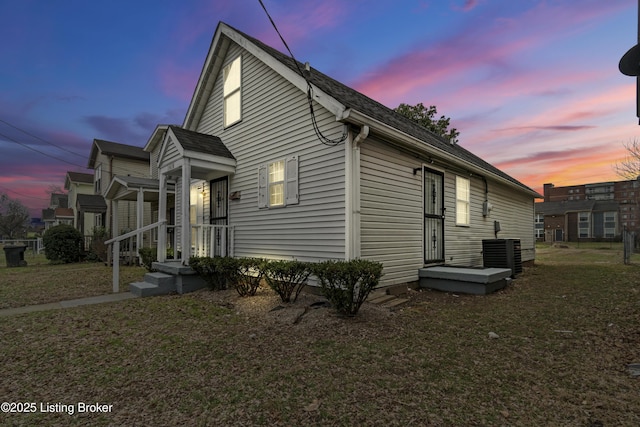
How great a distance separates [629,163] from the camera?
66.3 ft

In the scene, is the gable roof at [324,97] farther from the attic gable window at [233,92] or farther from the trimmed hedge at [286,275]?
the trimmed hedge at [286,275]

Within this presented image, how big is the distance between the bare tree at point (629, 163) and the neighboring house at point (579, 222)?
94.1ft

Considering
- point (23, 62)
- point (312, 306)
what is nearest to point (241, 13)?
point (312, 306)

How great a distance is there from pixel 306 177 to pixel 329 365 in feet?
13.6

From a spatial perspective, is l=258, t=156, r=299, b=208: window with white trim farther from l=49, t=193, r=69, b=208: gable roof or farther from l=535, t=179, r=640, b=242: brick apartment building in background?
l=535, t=179, r=640, b=242: brick apartment building in background

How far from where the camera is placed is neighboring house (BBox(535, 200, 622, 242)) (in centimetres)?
4675

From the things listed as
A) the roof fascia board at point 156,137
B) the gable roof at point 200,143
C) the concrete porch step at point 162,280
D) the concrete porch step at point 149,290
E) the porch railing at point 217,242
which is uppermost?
the roof fascia board at point 156,137

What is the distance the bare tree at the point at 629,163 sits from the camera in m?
19.4

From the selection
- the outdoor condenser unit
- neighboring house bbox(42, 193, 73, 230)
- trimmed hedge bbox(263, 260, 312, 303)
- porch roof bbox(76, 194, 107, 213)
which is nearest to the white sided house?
the outdoor condenser unit

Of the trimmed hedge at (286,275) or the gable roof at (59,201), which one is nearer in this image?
the trimmed hedge at (286,275)

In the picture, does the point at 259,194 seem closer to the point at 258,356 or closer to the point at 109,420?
the point at 258,356

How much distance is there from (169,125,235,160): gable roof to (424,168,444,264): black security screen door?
210 inches

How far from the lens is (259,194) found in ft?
25.7

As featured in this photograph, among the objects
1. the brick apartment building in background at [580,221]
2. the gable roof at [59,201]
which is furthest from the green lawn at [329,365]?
the brick apartment building in background at [580,221]
